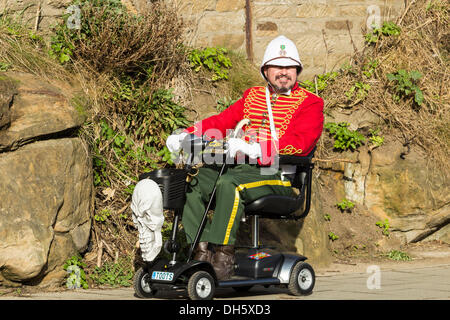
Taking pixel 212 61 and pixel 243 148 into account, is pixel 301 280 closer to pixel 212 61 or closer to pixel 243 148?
pixel 243 148

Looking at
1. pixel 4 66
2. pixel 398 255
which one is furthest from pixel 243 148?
pixel 398 255

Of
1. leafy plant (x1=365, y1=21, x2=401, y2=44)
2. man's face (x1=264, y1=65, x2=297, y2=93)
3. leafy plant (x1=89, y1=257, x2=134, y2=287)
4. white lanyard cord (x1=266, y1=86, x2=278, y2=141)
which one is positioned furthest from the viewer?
leafy plant (x1=365, y1=21, x2=401, y2=44)

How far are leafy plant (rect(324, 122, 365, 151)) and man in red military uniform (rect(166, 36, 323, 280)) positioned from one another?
2190 mm

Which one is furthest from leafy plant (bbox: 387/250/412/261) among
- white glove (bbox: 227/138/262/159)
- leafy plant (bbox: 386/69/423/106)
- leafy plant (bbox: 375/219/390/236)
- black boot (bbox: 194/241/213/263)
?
black boot (bbox: 194/241/213/263)

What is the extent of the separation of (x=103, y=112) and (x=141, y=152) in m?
0.50

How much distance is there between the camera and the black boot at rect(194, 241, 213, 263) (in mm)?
4680

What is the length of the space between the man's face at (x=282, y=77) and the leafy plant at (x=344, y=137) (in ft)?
7.38

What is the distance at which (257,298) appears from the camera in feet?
16.0

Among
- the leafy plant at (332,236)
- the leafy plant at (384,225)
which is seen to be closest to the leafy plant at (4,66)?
the leafy plant at (332,236)

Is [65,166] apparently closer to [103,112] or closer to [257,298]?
[103,112]

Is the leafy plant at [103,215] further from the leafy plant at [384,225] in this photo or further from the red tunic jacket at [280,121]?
the leafy plant at [384,225]

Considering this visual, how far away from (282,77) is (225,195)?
119 centimetres

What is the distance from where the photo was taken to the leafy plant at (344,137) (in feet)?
24.7

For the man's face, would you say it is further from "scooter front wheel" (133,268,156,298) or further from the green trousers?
"scooter front wheel" (133,268,156,298)
